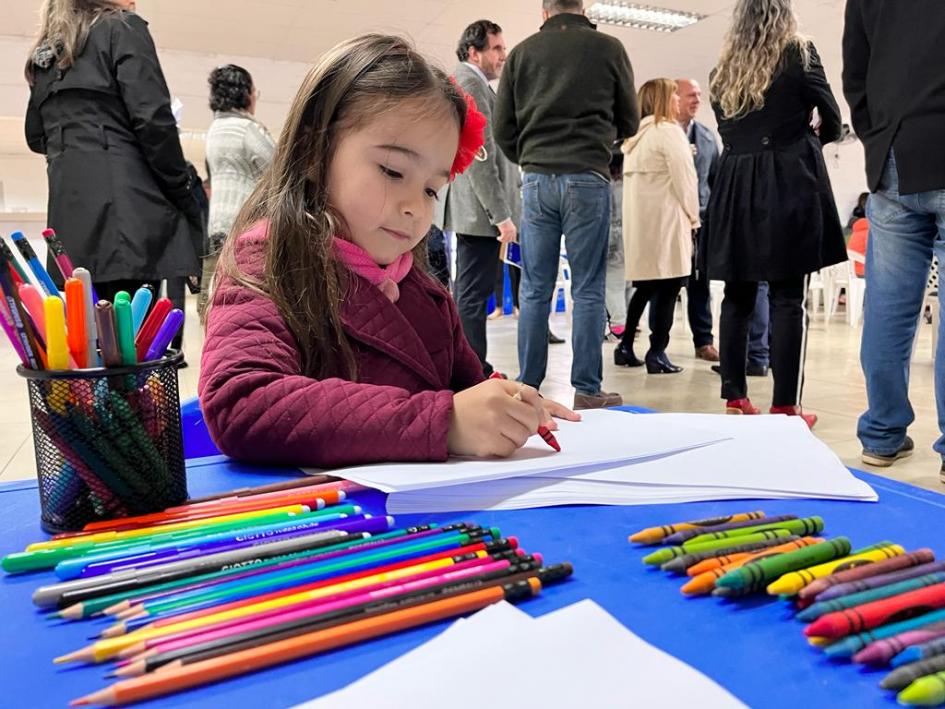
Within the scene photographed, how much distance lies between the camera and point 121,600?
34 centimetres

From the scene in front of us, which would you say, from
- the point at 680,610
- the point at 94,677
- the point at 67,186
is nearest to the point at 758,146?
the point at 67,186

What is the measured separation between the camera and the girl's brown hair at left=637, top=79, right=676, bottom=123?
3.26 meters

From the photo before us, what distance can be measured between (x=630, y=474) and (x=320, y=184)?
1.54ft

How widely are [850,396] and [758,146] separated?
3.50 feet

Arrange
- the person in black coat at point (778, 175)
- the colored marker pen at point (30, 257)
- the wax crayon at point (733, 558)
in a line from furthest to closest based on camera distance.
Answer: the person in black coat at point (778, 175) → the colored marker pen at point (30, 257) → the wax crayon at point (733, 558)

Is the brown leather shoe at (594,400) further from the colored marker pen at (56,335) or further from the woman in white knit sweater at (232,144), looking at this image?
the colored marker pen at (56,335)

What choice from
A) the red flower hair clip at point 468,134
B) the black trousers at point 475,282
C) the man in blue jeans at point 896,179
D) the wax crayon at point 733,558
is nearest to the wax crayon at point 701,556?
the wax crayon at point 733,558

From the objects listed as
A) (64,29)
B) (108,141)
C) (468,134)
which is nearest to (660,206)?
(108,141)

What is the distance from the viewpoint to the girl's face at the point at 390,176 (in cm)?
78

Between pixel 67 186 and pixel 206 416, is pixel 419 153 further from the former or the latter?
pixel 67 186

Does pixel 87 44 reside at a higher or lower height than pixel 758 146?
higher

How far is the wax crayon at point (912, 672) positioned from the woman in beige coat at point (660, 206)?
305 centimetres

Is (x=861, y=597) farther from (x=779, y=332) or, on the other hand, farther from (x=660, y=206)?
(x=660, y=206)

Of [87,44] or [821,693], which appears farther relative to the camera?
[87,44]
